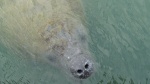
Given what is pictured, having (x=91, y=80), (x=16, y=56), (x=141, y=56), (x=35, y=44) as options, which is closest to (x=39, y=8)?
(x=35, y=44)

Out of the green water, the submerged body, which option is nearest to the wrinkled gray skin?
the submerged body

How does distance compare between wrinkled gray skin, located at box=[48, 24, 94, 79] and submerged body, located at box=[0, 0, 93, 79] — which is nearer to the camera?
wrinkled gray skin, located at box=[48, 24, 94, 79]

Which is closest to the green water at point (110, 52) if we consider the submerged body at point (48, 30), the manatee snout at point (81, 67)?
the submerged body at point (48, 30)

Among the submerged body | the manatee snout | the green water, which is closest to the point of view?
the manatee snout

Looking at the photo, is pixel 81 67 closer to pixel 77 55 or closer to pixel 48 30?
pixel 77 55

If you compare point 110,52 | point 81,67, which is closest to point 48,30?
point 81,67

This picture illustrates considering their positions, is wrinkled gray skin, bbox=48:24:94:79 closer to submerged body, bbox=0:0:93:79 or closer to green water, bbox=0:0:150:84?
submerged body, bbox=0:0:93:79
